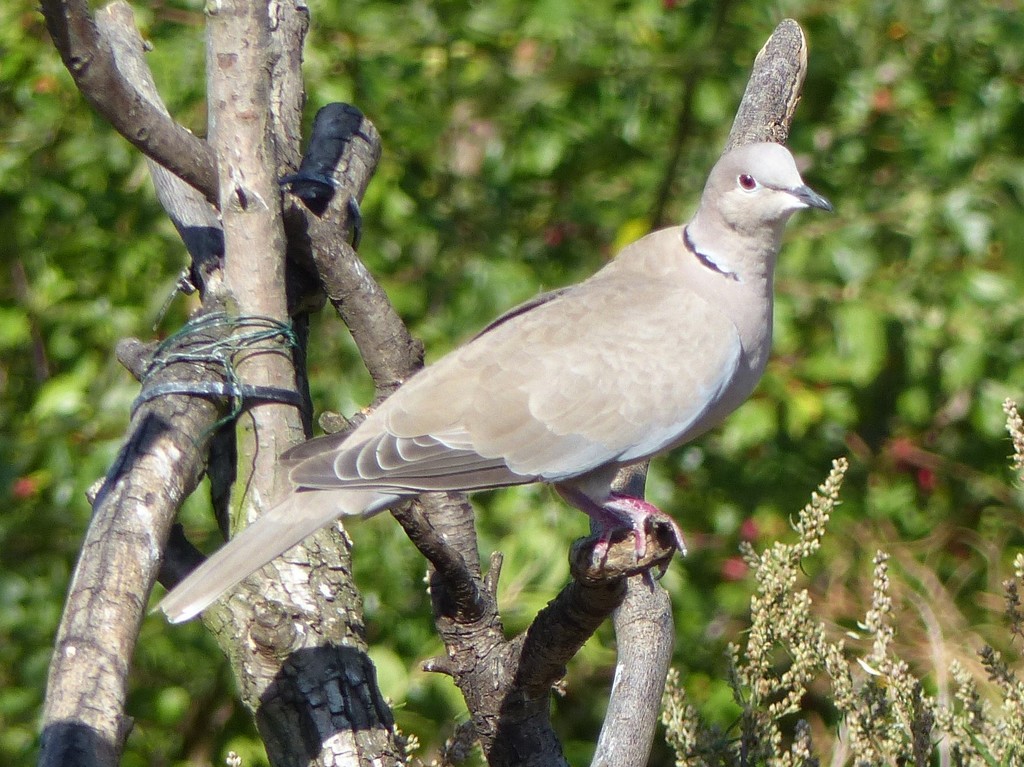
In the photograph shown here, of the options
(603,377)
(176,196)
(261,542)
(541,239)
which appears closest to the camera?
Result: (261,542)

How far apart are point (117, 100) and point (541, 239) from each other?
6.75 feet

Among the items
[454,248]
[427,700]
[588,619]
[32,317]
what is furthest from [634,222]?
[588,619]

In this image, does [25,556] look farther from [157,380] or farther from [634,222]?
[634,222]

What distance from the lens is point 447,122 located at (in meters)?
4.01

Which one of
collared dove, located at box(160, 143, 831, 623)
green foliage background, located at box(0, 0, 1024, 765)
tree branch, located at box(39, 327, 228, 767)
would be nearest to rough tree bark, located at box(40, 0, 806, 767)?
tree branch, located at box(39, 327, 228, 767)

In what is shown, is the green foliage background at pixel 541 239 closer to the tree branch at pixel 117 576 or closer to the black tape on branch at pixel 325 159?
the black tape on branch at pixel 325 159

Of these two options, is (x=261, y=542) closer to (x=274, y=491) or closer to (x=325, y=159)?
(x=274, y=491)

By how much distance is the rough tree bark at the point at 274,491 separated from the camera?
6.68 feet

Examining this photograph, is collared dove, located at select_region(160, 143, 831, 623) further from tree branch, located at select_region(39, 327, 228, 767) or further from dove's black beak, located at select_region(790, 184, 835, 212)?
tree branch, located at select_region(39, 327, 228, 767)

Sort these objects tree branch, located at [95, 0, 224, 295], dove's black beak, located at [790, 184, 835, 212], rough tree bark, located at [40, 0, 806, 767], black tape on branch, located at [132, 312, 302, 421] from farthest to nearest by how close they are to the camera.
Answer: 1. tree branch, located at [95, 0, 224, 295]
2. dove's black beak, located at [790, 184, 835, 212]
3. black tape on branch, located at [132, 312, 302, 421]
4. rough tree bark, located at [40, 0, 806, 767]

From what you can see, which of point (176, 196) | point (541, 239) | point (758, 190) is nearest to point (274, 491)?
point (176, 196)

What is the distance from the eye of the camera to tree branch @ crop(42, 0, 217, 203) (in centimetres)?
209

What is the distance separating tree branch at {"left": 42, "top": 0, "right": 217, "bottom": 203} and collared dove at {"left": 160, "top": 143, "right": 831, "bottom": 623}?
0.57m

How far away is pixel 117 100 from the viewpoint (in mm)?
2289
